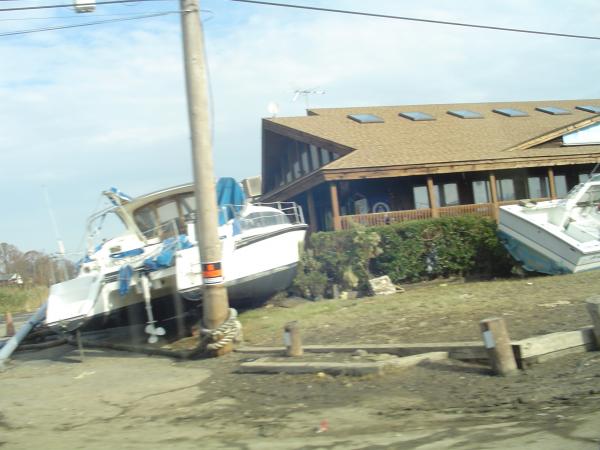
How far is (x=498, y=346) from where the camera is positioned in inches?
273

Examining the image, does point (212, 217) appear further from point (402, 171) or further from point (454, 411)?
point (402, 171)

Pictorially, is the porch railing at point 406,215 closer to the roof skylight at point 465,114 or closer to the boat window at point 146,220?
the boat window at point 146,220

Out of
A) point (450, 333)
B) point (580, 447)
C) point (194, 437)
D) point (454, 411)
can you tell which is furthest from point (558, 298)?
point (194, 437)

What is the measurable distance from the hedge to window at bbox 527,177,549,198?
328 inches

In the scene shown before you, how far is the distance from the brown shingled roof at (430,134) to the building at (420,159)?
0.12 feet

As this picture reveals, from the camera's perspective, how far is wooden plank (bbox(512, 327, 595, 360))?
710cm

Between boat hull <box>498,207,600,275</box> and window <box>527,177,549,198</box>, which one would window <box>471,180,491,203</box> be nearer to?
window <box>527,177,549,198</box>

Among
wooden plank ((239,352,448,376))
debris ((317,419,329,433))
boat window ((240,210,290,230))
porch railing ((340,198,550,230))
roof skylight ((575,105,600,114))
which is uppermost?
roof skylight ((575,105,600,114))

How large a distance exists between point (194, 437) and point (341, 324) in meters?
5.58

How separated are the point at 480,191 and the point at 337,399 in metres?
18.2

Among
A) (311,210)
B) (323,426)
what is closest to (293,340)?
(323,426)

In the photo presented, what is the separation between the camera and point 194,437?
6.03m

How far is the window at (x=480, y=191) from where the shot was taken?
929 inches

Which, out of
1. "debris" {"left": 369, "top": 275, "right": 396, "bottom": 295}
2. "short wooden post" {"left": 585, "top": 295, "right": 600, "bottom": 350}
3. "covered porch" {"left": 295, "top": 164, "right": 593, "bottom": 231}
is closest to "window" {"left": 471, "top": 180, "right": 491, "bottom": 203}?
"covered porch" {"left": 295, "top": 164, "right": 593, "bottom": 231}
